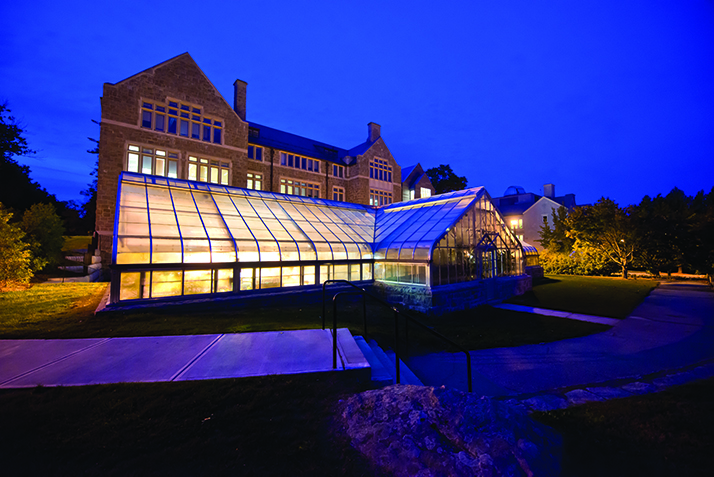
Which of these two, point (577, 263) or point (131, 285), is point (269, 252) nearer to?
point (131, 285)

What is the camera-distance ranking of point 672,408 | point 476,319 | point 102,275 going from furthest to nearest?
1. point 102,275
2. point 476,319
3. point 672,408

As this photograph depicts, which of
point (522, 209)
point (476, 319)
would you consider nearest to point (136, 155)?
point (476, 319)

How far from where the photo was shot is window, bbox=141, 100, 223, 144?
64.8 feet

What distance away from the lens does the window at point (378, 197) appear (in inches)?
1271

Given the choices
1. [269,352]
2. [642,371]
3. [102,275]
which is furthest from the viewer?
[102,275]

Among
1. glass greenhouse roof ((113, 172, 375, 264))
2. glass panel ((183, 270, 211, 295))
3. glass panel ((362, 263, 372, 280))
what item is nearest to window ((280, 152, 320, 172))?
glass greenhouse roof ((113, 172, 375, 264))

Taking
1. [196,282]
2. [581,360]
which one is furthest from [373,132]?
[581,360]

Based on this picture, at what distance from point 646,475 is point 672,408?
2.16m

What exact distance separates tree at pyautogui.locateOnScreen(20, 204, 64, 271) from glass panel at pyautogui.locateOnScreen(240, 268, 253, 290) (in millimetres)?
15136

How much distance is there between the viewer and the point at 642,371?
6402mm

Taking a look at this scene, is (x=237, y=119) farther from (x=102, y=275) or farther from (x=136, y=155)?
(x=102, y=275)

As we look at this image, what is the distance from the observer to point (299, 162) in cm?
2859

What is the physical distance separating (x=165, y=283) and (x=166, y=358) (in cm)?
547

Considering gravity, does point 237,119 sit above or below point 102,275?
above
